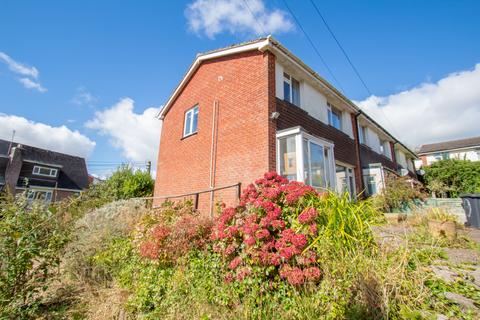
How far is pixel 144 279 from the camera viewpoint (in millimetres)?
4582

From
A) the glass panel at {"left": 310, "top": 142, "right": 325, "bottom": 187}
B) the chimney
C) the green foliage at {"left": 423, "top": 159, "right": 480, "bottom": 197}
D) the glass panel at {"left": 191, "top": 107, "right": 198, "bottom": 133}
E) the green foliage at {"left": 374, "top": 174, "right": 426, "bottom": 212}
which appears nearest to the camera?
the glass panel at {"left": 310, "top": 142, "right": 325, "bottom": 187}

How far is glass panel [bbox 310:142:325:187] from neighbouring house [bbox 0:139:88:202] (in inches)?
1021

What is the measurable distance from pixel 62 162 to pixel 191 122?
95.0ft

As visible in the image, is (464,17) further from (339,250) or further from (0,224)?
(0,224)

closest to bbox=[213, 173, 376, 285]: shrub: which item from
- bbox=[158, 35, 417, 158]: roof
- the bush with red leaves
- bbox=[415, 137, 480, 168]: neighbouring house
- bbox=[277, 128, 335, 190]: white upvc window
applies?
the bush with red leaves

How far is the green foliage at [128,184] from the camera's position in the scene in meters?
16.4

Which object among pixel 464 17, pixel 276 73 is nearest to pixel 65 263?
pixel 276 73

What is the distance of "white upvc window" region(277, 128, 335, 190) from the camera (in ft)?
24.3

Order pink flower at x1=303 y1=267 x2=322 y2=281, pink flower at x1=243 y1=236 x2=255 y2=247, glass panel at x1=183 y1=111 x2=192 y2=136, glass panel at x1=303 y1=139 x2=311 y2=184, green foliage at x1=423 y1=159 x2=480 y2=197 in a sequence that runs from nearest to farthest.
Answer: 1. pink flower at x1=303 y1=267 x2=322 y2=281
2. pink flower at x1=243 y1=236 x2=255 y2=247
3. glass panel at x1=303 y1=139 x2=311 y2=184
4. glass panel at x1=183 y1=111 x2=192 y2=136
5. green foliage at x1=423 y1=159 x2=480 y2=197

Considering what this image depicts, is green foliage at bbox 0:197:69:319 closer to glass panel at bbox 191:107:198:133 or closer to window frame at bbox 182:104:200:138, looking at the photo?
window frame at bbox 182:104:200:138

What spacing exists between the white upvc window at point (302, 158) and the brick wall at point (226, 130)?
0.53 meters

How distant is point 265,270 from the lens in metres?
3.41

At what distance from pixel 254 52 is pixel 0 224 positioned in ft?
29.5

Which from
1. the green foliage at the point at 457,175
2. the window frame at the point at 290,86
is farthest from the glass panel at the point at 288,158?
the green foliage at the point at 457,175
